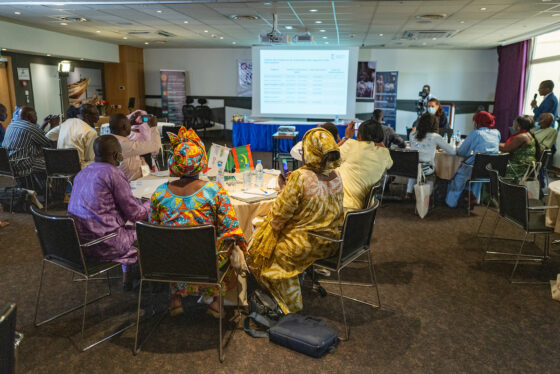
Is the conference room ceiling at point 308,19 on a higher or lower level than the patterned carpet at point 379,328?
higher

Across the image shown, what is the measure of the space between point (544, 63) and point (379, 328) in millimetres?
9261

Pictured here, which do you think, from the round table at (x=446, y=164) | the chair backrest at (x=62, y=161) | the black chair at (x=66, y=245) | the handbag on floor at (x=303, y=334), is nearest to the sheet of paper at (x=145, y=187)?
the black chair at (x=66, y=245)

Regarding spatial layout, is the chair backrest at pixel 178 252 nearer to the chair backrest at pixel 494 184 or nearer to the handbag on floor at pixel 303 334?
the handbag on floor at pixel 303 334

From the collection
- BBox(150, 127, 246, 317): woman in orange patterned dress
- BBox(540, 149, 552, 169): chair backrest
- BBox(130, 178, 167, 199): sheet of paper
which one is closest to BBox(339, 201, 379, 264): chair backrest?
BBox(150, 127, 246, 317): woman in orange patterned dress

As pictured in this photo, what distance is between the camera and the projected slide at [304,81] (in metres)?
10.5

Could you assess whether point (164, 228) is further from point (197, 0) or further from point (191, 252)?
point (197, 0)

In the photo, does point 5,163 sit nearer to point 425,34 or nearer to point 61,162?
point 61,162

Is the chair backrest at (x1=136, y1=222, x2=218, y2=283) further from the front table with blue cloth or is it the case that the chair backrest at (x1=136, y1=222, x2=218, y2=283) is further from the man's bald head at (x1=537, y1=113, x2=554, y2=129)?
the front table with blue cloth

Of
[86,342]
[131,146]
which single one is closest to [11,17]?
[131,146]

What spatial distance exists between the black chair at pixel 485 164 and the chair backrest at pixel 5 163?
18.4 ft

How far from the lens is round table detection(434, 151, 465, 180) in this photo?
5562 millimetres

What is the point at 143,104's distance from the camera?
1363 centimetres

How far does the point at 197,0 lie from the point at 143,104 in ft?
27.5

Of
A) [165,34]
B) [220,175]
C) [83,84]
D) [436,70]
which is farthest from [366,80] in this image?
[220,175]
